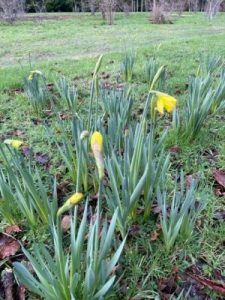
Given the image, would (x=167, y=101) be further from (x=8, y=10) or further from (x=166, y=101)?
(x=8, y=10)

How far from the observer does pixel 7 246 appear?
1.62 meters

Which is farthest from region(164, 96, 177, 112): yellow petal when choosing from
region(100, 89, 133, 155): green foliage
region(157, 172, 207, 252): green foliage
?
region(100, 89, 133, 155): green foliage

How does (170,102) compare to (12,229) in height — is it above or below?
above

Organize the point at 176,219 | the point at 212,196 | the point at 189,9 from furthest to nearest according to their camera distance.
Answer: the point at 189,9 → the point at 212,196 → the point at 176,219

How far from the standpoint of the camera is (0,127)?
290cm

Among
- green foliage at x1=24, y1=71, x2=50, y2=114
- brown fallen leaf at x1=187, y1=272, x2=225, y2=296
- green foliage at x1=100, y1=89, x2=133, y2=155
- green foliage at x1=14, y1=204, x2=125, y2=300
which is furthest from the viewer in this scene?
green foliage at x1=24, y1=71, x2=50, y2=114

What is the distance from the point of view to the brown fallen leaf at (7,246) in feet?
5.17

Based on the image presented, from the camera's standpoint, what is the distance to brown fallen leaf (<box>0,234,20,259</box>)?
158 centimetres

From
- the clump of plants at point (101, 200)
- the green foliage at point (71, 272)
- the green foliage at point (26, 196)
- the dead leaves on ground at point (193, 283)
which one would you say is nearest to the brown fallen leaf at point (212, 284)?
the dead leaves on ground at point (193, 283)

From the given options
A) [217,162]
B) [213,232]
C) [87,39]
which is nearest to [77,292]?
[213,232]

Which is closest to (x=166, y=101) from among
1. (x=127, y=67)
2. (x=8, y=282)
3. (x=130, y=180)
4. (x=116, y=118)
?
(x=130, y=180)

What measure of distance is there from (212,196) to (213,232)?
0.30m

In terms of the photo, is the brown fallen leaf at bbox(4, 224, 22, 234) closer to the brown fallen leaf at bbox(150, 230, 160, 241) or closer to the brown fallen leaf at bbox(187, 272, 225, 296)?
the brown fallen leaf at bbox(150, 230, 160, 241)

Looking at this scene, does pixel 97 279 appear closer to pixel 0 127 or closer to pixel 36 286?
pixel 36 286
